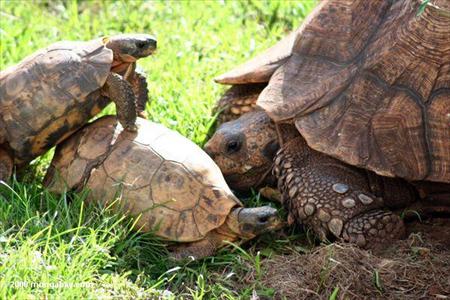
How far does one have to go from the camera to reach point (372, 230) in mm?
4969

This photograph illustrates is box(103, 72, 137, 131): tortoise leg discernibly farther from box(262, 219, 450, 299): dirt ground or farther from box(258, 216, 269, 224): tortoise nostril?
box(262, 219, 450, 299): dirt ground

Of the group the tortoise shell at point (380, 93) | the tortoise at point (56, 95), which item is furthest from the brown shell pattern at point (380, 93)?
the tortoise at point (56, 95)

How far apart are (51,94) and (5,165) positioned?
1.64 ft

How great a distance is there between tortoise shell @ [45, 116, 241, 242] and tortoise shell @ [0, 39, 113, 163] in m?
0.17

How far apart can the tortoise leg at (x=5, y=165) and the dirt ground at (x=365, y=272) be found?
1.52m

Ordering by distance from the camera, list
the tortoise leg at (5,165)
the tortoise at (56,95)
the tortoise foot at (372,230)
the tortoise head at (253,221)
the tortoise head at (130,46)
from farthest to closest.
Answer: the tortoise head at (130,46) → the tortoise leg at (5,165) → the tortoise at (56,95) → the tortoise foot at (372,230) → the tortoise head at (253,221)

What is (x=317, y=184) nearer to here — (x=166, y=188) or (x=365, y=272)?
(x=365, y=272)

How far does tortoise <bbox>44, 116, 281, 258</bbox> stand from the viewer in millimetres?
4836

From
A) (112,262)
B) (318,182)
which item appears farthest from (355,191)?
(112,262)

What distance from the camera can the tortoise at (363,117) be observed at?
5.00 meters

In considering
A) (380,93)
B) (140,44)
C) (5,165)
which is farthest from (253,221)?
(5,165)

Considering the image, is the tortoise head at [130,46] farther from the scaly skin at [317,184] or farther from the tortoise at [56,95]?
the scaly skin at [317,184]

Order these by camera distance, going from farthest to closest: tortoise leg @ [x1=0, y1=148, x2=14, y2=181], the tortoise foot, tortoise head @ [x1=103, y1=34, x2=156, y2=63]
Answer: tortoise head @ [x1=103, y1=34, x2=156, y2=63] → tortoise leg @ [x1=0, y1=148, x2=14, y2=181] → the tortoise foot

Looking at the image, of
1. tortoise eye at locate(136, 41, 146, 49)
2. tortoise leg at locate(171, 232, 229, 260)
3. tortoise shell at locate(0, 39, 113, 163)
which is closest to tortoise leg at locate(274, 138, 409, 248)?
tortoise leg at locate(171, 232, 229, 260)
